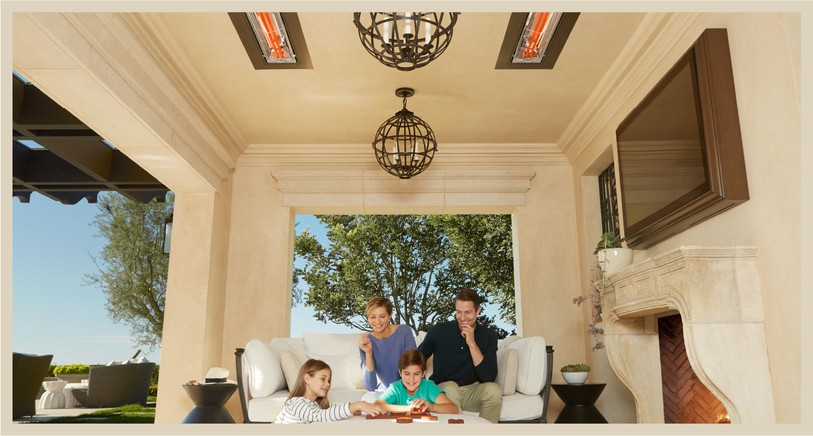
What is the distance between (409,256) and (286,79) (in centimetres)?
679

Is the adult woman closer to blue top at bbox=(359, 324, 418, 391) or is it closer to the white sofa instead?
blue top at bbox=(359, 324, 418, 391)

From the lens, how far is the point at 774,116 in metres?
2.54

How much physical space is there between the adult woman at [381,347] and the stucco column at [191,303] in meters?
1.77

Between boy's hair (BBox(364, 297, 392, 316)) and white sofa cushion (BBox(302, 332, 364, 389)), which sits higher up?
boy's hair (BBox(364, 297, 392, 316))

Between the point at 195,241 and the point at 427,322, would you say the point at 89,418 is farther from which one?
the point at 427,322

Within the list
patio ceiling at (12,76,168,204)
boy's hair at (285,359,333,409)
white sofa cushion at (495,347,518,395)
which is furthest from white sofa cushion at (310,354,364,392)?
patio ceiling at (12,76,168,204)

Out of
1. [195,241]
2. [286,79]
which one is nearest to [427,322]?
[195,241]

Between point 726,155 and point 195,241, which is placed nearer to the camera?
point 726,155

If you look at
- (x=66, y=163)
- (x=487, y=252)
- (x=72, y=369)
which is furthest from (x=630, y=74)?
(x=72, y=369)

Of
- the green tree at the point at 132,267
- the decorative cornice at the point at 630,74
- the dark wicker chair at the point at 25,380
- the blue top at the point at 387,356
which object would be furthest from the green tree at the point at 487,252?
the dark wicker chair at the point at 25,380

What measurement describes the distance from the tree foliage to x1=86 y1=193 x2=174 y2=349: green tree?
252 cm

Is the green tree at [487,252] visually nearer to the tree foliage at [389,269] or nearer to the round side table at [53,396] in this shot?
the tree foliage at [389,269]

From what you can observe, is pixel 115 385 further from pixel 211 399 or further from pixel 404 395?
pixel 404 395

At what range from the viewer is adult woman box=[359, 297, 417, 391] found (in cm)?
373
